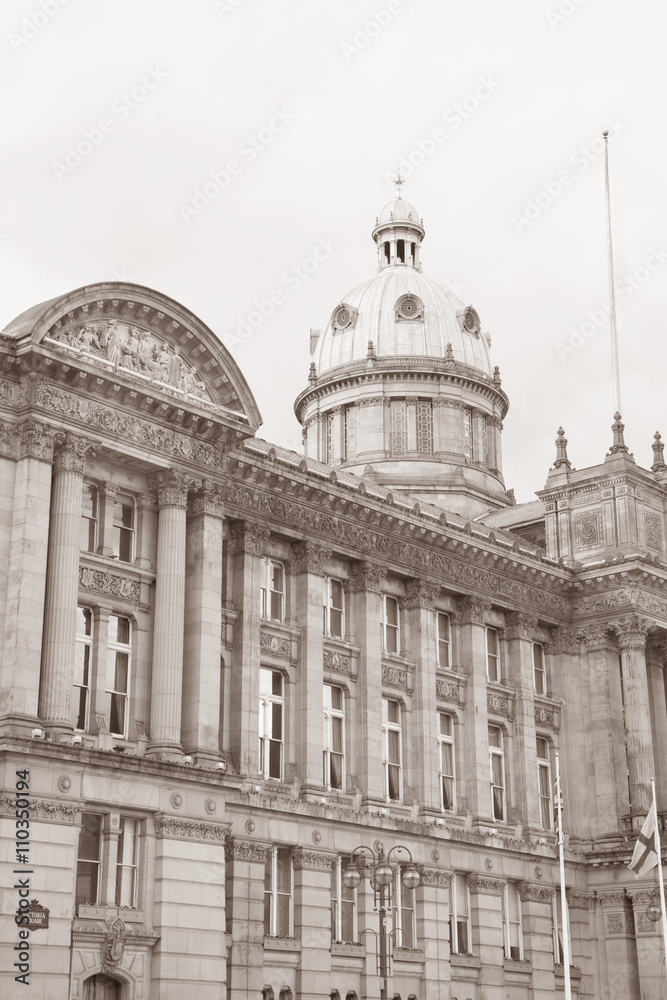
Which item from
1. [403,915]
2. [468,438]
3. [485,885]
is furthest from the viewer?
[468,438]

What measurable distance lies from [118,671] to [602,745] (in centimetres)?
2420

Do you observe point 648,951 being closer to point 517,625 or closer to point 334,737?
point 517,625

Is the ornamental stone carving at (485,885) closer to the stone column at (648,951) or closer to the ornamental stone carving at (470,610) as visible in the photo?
the stone column at (648,951)

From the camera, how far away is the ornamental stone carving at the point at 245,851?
140 ft

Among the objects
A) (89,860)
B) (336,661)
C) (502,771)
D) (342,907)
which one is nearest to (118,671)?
(89,860)

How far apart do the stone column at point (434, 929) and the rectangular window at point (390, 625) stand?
8.22 m

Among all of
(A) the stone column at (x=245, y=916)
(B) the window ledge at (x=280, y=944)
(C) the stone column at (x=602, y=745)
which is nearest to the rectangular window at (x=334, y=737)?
(A) the stone column at (x=245, y=916)

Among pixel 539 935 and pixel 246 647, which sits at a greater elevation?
pixel 246 647

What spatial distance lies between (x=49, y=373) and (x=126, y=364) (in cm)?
336

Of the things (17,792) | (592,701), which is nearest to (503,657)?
(592,701)

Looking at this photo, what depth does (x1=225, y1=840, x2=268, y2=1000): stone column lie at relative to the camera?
41.7 meters

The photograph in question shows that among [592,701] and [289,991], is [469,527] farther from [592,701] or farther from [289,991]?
[289,991]

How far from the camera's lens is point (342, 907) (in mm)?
46656

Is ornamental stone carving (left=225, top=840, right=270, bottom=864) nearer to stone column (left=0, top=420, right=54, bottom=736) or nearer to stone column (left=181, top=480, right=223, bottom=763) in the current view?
stone column (left=181, top=480, right=223, bottom=763)
